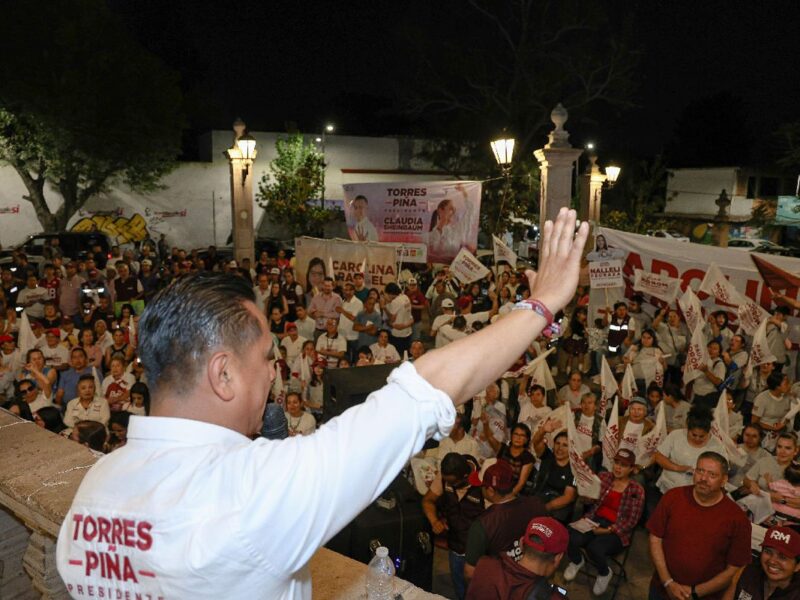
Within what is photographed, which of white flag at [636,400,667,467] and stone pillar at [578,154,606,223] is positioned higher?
stone pillar at [578,154,606,223]

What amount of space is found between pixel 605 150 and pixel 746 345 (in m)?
45.0

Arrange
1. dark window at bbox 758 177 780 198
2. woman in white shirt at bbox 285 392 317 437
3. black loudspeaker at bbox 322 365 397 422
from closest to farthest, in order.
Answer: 1. black loudspeaker at bbox 322 365 397 422
2. woman in white shirt at bbox 285 392 317 437
3. dark window at bbox 758 177 780 198

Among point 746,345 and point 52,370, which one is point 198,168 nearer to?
point 52,370

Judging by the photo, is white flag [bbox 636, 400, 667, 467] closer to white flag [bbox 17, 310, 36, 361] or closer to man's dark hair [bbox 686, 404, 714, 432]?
man's dark hair [bbox 686, 404, 714, 432]

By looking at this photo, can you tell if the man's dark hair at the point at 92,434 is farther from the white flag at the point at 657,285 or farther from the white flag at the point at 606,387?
the white flag at the point at 657,285

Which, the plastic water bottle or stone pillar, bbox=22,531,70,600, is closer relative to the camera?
the plastic water bottle

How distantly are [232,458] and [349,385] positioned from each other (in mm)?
4829

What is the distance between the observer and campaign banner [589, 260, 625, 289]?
1061cm

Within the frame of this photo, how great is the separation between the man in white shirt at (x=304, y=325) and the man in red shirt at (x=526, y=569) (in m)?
7.57

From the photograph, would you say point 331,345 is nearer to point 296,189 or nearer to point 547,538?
point 547,538

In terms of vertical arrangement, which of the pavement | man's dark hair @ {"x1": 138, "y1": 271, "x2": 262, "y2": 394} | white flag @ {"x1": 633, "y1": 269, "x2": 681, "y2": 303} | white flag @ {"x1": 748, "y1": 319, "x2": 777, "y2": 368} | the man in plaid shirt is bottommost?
the pavement

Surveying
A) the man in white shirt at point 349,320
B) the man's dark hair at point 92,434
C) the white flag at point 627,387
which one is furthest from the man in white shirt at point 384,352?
the man's dark hair at point 92,434

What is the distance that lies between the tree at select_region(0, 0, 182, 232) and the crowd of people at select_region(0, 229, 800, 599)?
15188mm

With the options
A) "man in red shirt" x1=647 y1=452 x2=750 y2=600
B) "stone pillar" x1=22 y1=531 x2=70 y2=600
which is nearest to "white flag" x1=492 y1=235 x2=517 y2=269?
"man in red shirt" x1=647 y1=452 x2=750 y2=600
